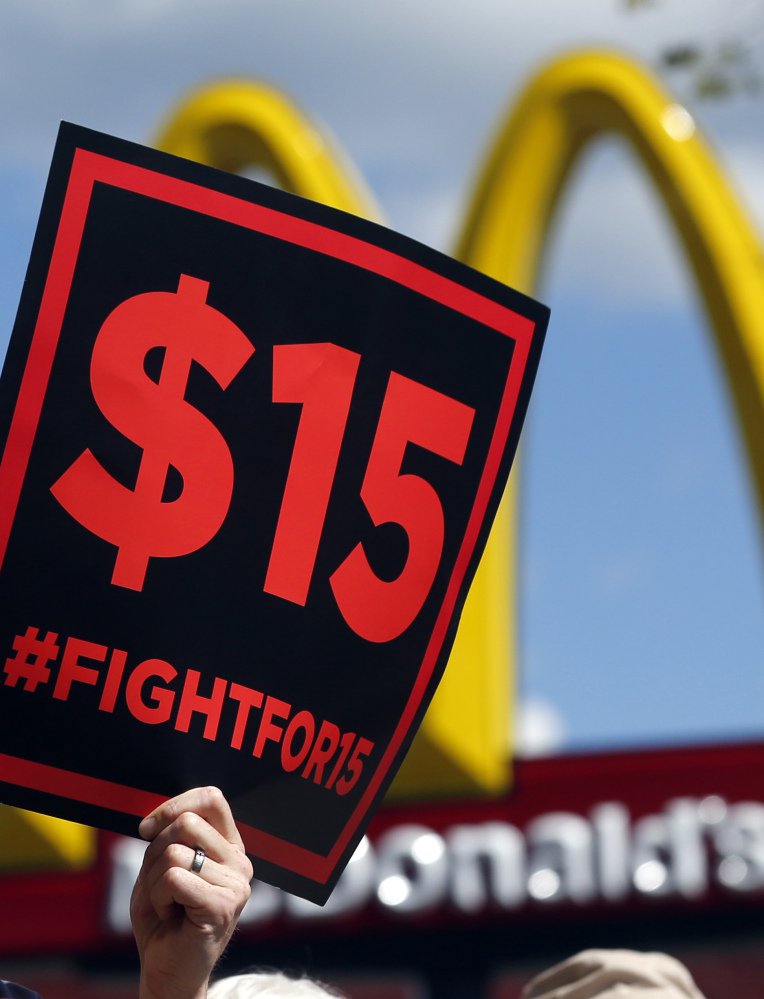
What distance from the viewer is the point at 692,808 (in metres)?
7.83

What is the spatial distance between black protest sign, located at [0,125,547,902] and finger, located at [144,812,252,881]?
0.20ft

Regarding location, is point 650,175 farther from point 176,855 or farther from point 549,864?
point 176,855

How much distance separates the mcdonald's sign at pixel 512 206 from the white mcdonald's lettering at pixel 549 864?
1.01 ft

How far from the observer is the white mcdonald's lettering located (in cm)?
777

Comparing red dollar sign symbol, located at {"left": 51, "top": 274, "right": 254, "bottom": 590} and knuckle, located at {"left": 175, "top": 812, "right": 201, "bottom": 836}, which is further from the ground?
red dollar sign symbol, located at {"left": 51, "top": 274, "right": 254, "bottom": 590}

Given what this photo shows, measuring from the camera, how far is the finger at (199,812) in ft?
4.04

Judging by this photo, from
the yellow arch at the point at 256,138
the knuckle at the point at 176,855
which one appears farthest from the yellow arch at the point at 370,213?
the knuckle at the point at 176,855

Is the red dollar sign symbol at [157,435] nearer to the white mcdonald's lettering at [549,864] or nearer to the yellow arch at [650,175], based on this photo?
the yellow arch at [650,175]

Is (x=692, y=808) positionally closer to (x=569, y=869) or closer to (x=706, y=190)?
(x=569, y=869)

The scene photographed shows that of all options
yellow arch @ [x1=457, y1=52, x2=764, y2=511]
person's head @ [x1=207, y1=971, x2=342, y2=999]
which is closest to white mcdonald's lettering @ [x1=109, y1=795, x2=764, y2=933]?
yellow arch @ [x1=457, y1=52, x2=764, y2=511]

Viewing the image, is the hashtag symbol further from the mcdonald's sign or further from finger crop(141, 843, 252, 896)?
the mcdonald's sign

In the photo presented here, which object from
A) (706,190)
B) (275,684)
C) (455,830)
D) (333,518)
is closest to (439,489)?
(333,518)

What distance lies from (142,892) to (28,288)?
501mm

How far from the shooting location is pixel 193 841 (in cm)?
121
